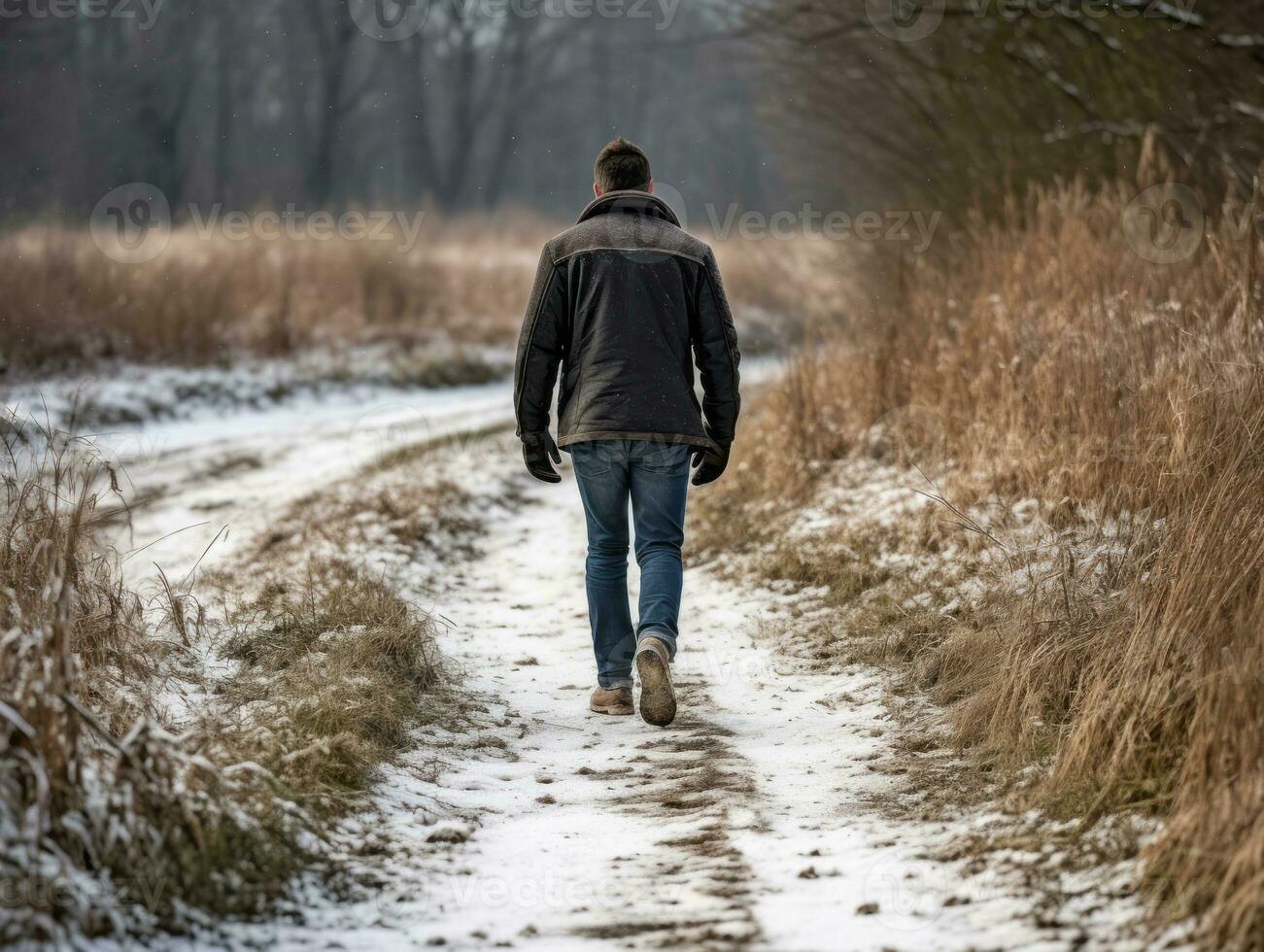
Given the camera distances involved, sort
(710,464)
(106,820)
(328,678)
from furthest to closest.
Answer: (710,464)
(328,678)
(106,820)

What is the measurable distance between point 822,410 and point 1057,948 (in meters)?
5.28

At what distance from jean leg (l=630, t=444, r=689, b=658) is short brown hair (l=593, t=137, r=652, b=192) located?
92 centimetres

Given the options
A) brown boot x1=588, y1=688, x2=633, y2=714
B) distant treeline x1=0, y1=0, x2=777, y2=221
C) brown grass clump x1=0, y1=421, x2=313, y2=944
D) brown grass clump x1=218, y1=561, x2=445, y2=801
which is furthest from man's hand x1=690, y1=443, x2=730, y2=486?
distant treeline x1=0, y1=0, x2=777, y2=221

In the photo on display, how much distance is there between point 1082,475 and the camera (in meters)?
5.02

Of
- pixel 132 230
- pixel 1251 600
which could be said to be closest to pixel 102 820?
pixel 1251 600

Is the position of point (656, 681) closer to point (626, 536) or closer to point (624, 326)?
point (626, 536)

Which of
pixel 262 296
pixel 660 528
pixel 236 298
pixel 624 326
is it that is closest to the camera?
pixel 624 326

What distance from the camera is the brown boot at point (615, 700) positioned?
4.38 m

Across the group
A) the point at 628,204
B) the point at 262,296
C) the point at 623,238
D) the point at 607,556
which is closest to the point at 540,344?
the point at 623,238

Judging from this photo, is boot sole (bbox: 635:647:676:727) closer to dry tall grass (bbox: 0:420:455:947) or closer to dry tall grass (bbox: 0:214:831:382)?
dry tall grass (bbox: 0:420:455:947)

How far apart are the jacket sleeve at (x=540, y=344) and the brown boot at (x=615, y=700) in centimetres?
96

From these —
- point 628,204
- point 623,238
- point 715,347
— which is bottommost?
point 715,347

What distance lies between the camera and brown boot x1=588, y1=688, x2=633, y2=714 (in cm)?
438

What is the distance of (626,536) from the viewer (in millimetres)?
4414
